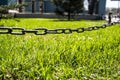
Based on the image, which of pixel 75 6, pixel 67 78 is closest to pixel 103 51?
pixel 67 78

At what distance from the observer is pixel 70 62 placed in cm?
522

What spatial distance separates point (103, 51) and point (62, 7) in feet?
110

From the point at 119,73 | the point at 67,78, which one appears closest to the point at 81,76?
the point at 67,78

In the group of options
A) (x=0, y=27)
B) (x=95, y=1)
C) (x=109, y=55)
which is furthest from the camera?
(x=95, y=1)

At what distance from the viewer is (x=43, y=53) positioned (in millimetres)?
5559

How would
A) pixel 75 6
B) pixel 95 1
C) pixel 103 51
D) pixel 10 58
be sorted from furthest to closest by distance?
pixel 95 1, pixel 75 6, pixel 103 51, pixel 10 58

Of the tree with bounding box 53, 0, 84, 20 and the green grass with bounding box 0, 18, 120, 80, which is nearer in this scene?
the green grass with bounding box 0, 18, 120, 80

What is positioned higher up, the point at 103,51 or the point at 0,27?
the point at 0,27

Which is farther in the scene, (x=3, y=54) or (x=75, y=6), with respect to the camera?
(x=75, y=6)

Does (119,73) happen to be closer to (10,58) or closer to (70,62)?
(70,62)

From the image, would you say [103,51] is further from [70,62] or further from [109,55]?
[70,62]

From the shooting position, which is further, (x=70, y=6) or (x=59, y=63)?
(x=70, y=6)

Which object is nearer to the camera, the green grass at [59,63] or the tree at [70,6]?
the green grass at [59,63]

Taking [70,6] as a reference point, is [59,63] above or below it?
below
